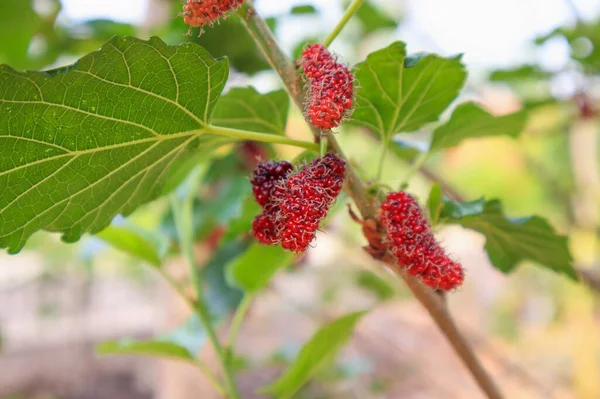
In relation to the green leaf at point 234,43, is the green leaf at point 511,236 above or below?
below

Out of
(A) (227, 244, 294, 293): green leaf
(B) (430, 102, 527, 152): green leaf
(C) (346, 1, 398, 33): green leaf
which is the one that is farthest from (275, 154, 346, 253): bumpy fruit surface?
(C) (346, 1, 398, 33): green leaf

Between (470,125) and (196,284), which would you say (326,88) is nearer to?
(470,125)

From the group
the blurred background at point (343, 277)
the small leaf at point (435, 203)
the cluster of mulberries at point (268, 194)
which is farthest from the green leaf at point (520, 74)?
the cluster of mulberries at point (268, 194)

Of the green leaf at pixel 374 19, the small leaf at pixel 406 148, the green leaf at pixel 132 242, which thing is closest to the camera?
the small leaf at pixel 406 148

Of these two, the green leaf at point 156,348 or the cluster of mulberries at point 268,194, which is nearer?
the cluster of mulberries at point 268,194

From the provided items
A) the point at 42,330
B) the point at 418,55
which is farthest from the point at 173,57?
the point at 42,330

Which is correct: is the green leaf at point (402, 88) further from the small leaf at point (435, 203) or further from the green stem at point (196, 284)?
the green stem at point (196, 284)
